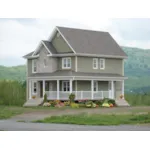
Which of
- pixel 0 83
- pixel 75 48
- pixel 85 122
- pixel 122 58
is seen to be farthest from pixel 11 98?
pixel 85 122

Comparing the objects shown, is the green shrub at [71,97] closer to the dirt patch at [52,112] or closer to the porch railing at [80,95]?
the porch railing at [80,95]

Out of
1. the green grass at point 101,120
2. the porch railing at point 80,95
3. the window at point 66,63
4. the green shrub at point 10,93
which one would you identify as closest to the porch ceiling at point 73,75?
the window at point 66,63

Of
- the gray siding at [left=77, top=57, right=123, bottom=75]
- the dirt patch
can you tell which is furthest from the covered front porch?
the dirt patch

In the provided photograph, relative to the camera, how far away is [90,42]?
43.1 metres

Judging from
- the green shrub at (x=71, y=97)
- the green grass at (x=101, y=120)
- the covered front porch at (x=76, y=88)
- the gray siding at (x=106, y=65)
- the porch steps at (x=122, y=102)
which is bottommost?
the green grass at (x=101, y=120)

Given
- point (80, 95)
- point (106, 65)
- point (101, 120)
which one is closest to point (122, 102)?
point (80, 95)

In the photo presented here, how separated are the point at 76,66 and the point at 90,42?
284 cm

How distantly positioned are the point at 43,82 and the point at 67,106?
4.95 m

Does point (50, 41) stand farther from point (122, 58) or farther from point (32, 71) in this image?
point (122, 58)

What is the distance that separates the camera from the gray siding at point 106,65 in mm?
41906

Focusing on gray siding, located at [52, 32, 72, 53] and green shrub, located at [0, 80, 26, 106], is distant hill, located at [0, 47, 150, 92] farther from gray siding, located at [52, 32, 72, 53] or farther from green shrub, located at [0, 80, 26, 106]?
green shrub, located at [0, 80, 26, 106]

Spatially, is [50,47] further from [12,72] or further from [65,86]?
[12,72]

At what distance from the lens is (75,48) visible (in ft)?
136

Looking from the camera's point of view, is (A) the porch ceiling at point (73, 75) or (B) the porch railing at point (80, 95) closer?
(A) the porch ceiling at point (73, 75)
